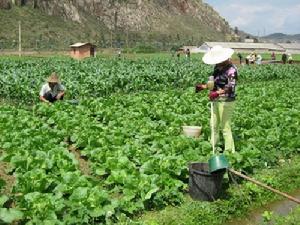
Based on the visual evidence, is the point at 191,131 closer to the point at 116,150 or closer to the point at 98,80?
the point at 116,150

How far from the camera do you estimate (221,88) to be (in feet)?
27.6

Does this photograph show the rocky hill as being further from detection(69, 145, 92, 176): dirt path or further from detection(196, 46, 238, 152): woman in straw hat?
detection(196, 46, 238, 152): woman in straw hat

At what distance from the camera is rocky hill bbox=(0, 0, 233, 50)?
3051 inches

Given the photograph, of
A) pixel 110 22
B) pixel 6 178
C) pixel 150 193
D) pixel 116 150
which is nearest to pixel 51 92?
pixel 116 150

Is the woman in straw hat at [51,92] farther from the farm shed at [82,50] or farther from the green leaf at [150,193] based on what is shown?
the farm shed at [82,50]

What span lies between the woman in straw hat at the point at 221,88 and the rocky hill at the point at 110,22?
57.2 m

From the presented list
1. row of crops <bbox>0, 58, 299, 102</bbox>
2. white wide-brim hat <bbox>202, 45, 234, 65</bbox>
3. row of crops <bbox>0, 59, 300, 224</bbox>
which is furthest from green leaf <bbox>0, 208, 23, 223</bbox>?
row of crops <bbox>0, 58, 299, 102</bbox>


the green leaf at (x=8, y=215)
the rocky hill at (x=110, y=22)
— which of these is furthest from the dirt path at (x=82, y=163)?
→ the rocky hill at (x=110, y=22)

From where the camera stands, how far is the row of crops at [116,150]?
Result: 5801 mm

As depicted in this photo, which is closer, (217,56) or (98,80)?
(217,56)

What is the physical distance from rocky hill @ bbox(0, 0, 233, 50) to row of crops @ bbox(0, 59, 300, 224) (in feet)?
175

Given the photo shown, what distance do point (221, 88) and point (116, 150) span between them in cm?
211

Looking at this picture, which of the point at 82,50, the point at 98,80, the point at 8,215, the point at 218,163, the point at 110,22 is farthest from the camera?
the point at 110,22

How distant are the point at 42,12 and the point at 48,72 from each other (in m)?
66.7
